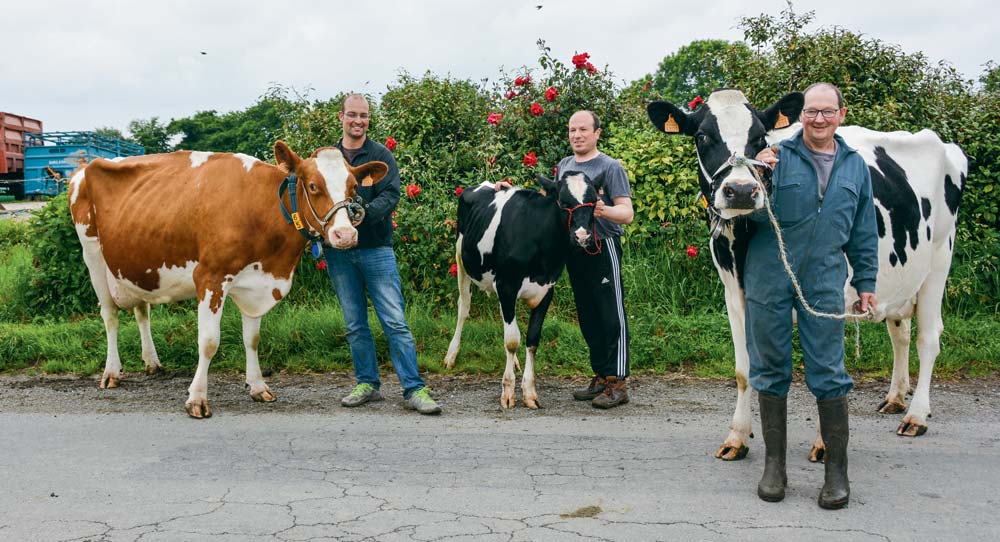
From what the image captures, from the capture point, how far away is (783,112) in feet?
15.3

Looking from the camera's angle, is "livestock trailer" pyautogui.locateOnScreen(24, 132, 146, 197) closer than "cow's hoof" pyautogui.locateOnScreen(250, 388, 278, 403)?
No

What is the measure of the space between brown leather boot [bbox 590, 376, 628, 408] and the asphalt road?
89mm

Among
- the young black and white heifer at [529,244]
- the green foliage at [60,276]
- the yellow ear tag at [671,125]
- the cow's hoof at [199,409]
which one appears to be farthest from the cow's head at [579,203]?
the green foliage at [60,276]

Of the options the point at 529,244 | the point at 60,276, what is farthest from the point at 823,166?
the point at 60,276

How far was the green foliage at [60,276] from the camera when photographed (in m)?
8.91

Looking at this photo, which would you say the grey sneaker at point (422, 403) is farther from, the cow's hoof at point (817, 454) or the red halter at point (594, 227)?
the cow's hoof at point (817, 454)

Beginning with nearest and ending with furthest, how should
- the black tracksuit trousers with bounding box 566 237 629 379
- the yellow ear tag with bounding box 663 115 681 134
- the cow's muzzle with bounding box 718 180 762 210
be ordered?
1. the cow's muzzle with bounding box 718 180 762 210
2. the yellow ear tag with bounding box 663 115 681 134
3. the black tracksuit trousers with bounding box 566 237 629 379

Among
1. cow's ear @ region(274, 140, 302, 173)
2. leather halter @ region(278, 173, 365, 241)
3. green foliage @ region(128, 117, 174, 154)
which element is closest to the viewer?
leather halter @ region(278, 173, 365, 241)

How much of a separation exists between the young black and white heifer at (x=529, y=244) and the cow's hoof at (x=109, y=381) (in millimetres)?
3274

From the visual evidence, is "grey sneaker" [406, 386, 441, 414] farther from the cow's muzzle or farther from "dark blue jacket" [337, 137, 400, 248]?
the cow's muzzle

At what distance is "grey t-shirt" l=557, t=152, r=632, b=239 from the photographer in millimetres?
6121

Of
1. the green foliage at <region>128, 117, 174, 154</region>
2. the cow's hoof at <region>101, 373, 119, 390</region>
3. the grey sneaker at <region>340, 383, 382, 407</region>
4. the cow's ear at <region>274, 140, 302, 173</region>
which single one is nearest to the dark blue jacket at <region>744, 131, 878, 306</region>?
the grey sneaker at <region>340, 383, 382, 407</region>

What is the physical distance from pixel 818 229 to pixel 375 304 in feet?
11.3

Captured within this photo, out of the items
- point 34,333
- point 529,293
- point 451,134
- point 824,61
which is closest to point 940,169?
point 529,293
